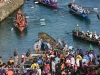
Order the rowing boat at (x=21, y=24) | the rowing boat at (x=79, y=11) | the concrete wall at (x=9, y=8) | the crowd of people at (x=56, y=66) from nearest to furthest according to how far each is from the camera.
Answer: the crowd of people at (x=56, y=66), the rowing boat at (x=21, y=24), the concrete wall at (x=9, y=8), the rowing boat at (x=79, y=11)

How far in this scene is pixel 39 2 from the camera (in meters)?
78.0

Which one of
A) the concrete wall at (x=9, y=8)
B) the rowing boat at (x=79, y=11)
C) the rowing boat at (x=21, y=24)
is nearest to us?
the rowing boat at (x=21, y=24)

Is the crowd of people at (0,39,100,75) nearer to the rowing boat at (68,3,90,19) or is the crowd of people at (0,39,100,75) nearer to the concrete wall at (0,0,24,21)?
the concrete wall at (0,0,24,21)

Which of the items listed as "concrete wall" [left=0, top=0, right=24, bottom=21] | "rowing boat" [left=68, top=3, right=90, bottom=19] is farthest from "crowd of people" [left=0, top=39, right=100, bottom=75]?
"rowing boat" [left=68, top=3, right=90, bottom=19]

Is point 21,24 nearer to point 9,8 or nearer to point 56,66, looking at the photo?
point 9,8

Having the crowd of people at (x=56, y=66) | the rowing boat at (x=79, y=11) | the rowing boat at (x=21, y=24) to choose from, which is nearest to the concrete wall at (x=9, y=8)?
the rowing boat at (x=21, y=24)

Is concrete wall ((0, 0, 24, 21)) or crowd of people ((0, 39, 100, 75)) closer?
crowd of people ((0, 39, 100, 75))

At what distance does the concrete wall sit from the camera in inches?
2552

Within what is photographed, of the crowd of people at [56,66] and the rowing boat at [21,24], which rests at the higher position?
the crowd of people at [56,66]

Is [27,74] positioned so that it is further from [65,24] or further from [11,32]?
[65,24]

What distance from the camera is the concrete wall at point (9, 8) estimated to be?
213ft

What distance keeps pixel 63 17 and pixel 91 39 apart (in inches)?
716

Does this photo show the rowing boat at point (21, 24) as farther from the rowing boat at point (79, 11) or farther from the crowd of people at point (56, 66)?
the crowd of people at point (56, 66)

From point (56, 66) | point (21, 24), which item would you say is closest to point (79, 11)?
point (21, 24)
